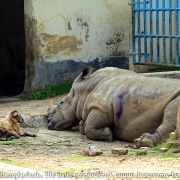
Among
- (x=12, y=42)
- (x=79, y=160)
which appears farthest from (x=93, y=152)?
(x=12, y=42)

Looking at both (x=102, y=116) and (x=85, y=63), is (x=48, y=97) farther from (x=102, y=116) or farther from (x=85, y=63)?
(x=102, y=116)

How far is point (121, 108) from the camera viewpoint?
910 centimetres

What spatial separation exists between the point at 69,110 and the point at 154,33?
4368 millimetres

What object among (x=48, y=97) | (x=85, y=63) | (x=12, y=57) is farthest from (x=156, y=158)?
(x=12, y=57)

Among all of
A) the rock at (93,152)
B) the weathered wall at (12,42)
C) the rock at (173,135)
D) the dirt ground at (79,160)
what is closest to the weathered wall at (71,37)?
the weathered wall at (12,42)

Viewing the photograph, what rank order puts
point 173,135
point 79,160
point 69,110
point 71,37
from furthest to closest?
point 71,37
point 69,110
point 173,135
point 79,160

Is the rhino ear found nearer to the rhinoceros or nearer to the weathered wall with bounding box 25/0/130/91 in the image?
the rhinoceros

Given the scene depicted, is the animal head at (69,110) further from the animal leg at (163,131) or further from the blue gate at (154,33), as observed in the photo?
the blue gate at (154,33)

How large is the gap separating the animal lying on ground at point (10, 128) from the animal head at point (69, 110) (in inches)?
36.9

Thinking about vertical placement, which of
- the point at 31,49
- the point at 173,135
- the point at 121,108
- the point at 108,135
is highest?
the point at 31,49

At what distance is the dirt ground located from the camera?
→ 19.1ft

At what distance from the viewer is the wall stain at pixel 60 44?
13.3 metres

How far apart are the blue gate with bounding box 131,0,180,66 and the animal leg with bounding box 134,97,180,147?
4839 millimetres

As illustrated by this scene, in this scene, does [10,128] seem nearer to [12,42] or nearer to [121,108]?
[121,108]
